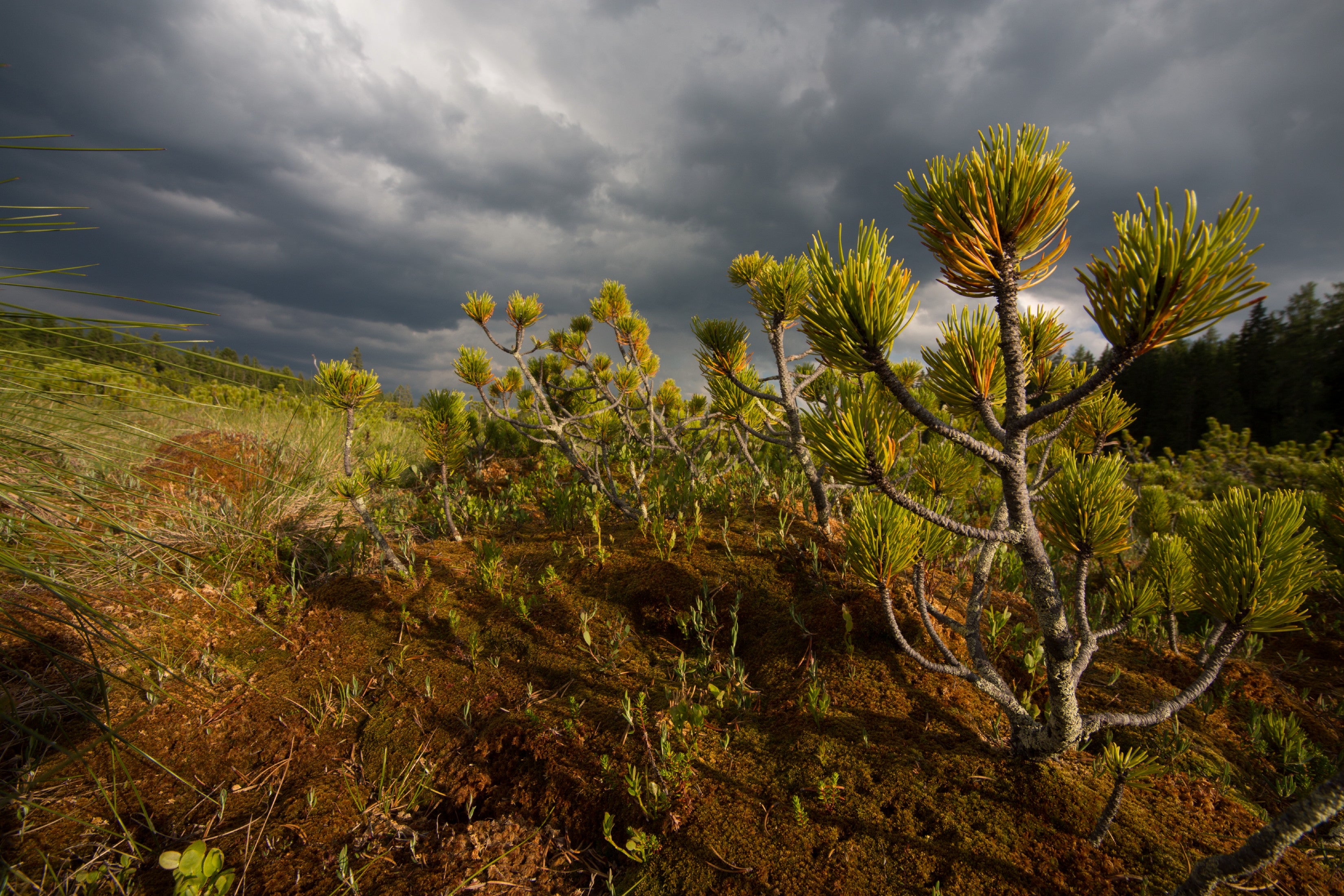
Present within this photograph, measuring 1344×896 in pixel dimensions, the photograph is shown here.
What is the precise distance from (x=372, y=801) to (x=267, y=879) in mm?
393

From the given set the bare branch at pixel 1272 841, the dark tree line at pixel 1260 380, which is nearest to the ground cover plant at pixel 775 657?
the bare branch at pixel 1272 841

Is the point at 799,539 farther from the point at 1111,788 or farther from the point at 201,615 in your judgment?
the point at 201,615

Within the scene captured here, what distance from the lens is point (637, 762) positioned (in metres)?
2.12

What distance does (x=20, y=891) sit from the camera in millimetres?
1806

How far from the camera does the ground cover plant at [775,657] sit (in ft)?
4.94

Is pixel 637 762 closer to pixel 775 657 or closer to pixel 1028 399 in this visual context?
pixel 775 657

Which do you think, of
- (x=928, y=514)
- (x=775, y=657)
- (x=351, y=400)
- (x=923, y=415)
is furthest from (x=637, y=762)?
(x=351, y=400)

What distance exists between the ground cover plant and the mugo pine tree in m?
0.01

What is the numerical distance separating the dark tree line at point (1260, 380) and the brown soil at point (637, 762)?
4616 centimetres

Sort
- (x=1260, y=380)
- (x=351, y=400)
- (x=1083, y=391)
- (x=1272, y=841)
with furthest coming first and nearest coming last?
1. (x=1260, y=380)
2. (x=351, y=400)
3. (x=1083, y=391)
4. (x=1272, y=841)

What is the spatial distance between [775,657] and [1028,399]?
1.70 m

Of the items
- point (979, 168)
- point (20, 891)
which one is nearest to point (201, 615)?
point (20, 891)

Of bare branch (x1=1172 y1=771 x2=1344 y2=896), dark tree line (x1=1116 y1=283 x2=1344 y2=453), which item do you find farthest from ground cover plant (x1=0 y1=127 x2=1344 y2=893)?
dark tree line (x1=1116 y1=283 x2=1344 y2=453)

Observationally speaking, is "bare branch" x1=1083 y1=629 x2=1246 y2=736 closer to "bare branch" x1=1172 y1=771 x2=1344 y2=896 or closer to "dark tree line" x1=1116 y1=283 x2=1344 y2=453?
"bare branch" x1=1172 y1=771 x2=1344 y2=896
